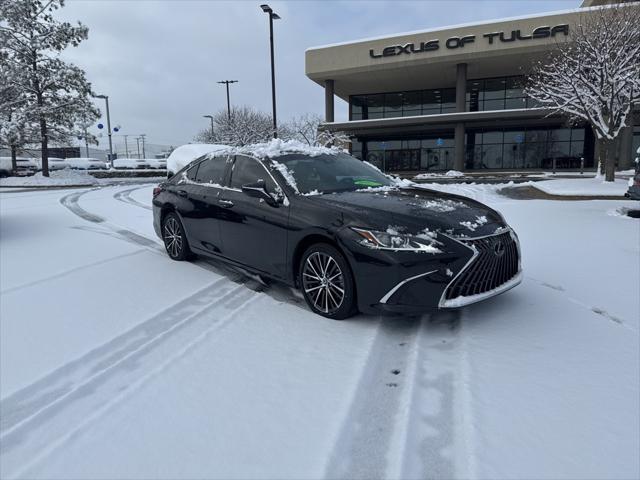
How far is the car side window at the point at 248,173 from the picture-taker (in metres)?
4.84

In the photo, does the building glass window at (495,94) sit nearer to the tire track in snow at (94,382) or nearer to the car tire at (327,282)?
the car tire at (327,282)

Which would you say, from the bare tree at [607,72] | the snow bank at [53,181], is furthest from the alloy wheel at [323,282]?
the snow bank at [53,181]

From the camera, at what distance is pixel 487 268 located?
379 centimetres

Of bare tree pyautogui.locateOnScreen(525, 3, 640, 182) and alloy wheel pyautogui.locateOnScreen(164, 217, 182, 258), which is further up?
bare tree pyautogui.locateOnScreen(525, 3, 640, 182)

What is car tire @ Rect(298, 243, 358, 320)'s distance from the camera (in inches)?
155

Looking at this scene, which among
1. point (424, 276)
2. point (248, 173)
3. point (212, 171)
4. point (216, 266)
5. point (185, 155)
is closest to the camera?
point (424, 276)

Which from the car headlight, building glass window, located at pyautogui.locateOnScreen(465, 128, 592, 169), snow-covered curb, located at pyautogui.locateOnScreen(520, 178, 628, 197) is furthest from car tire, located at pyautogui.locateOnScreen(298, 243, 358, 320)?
building glass window, located at pyautogui.locateOnScreen(465, 128, 592, 169)

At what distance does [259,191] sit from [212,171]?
1.47 m

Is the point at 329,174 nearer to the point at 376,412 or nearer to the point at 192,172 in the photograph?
the point at 192,172

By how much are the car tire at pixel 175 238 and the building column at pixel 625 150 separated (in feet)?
125

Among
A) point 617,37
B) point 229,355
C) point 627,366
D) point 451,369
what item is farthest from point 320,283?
point 617,37

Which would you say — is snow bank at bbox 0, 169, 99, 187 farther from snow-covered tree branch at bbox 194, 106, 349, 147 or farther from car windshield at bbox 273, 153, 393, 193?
car windshield at bbox 273, 153, 393, 193

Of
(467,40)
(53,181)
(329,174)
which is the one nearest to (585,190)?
A: (329,174)

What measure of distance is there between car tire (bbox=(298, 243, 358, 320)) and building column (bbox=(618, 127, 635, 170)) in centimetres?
3857
